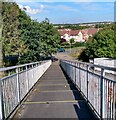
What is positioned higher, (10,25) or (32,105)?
(10,25)

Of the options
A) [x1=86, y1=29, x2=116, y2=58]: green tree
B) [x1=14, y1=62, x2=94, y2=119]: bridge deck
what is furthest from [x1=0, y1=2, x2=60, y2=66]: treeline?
[x1=86, y1=29, x2=116, y2=58]: green tree

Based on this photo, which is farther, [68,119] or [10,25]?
[10,25]

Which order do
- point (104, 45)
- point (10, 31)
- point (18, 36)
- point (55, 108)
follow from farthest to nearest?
point (104, 45) < point (18, 36) < point (10, 31) < point (55, 108)

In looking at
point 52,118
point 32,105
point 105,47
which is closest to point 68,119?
point 52,118

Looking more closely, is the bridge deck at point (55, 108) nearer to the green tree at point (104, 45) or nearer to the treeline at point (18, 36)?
the treeline at point (18, 36)

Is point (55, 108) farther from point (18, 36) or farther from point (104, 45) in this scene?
point (104, 45)

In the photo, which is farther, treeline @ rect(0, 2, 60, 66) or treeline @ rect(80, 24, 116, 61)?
treeline @ rect(80, 24, 116, 61)

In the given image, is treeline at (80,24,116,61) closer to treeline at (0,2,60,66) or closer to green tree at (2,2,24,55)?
treeline at (0,2,60,66)

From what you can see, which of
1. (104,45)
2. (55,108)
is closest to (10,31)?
(55,108)

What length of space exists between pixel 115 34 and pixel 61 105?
5500 centimetres

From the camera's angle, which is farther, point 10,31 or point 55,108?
point 10,31

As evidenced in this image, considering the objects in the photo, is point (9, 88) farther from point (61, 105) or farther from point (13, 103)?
point (61, 105)

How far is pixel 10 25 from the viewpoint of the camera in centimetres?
3438

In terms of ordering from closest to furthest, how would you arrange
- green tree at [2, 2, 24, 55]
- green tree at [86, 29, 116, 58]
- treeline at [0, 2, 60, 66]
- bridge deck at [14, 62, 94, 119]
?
1. bridge deck at [14, 62, 94, 119]
2. green tree at [2, 2, 24, 55]
3. treeline at [0, 2, 60, 66]
4. green tree at [86, 29, 116, 58]
